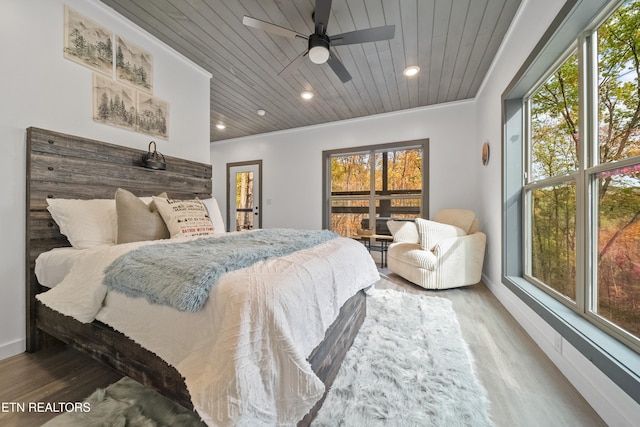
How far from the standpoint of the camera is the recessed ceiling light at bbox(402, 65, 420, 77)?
110 inches

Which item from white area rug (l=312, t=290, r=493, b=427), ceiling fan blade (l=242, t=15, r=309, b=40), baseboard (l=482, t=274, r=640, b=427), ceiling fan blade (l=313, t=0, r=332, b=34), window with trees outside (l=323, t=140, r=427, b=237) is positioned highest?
ceiling fan blade (l=313, t=0, r=332, b=34)

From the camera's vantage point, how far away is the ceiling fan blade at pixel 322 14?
5.53ft

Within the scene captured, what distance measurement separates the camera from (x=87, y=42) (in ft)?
6.31

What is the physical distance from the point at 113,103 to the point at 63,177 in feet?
2.56

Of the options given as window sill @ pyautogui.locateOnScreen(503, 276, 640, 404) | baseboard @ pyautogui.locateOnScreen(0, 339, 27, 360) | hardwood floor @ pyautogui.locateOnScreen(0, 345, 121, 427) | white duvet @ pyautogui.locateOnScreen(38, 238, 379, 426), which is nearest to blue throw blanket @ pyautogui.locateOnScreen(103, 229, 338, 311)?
white duvet @ pyautogui.locateOnScreen(38, 238, 379, 426)

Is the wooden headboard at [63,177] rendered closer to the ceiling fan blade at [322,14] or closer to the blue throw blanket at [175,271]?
the blue throw blanket at [175,271]

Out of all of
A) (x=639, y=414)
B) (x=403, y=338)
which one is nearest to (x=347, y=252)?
(x=403, y=338)

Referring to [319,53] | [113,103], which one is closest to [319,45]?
[319,53]

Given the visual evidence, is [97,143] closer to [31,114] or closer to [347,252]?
[31,114]

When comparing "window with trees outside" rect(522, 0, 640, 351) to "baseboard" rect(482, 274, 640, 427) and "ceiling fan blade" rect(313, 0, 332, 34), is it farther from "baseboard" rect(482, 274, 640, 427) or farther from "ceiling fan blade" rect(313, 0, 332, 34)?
"ceiling fan blade" rect(313, 0, 332, 34)

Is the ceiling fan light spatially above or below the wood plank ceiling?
below

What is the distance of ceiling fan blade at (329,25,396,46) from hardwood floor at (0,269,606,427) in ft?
7.75

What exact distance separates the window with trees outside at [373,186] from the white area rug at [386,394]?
8.85 ft

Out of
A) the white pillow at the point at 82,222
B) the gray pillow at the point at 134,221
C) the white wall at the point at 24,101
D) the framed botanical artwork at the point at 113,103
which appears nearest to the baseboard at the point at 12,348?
the white wall at the point at 24,101
